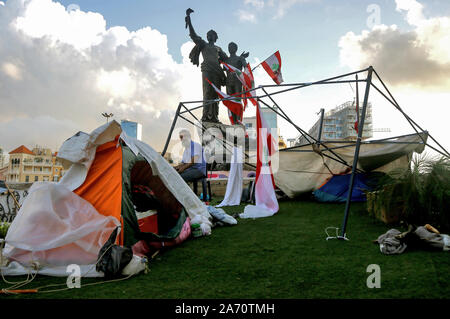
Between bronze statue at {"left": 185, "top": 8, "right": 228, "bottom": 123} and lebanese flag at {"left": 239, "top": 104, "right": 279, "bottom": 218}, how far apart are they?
5808 mm

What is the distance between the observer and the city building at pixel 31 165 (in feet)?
221

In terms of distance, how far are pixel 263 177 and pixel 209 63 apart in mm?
6793

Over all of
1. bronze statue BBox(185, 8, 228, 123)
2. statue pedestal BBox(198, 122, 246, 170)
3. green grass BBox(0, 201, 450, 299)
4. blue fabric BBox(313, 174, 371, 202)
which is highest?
bronze statue BBox(185, 8, 228, 123)

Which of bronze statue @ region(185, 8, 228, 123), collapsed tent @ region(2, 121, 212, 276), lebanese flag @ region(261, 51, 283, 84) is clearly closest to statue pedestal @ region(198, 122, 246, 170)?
bronze statue @ region(185, 8, 228, 123)

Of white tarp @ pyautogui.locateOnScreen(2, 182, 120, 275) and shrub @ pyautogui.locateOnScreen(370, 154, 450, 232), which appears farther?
shrub @ pyautogui.locateOnScreen(370, 154, 450, 232)

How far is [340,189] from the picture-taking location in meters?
7.04

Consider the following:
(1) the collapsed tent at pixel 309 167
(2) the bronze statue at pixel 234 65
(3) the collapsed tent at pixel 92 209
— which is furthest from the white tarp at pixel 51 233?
(2) the bronze statue at pixel 234 65

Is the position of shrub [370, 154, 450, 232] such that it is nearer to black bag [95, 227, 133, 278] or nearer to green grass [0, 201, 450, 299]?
green grass [0, 201, 450, 299]

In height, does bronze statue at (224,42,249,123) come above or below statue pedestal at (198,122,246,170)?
above

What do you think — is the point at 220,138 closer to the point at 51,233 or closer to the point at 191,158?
the point at 191,158

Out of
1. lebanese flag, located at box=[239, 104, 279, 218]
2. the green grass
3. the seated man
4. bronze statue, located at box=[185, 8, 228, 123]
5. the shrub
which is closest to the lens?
the green grass

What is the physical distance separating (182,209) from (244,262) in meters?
1.55

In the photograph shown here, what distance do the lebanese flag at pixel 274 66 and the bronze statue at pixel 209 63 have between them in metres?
5.37

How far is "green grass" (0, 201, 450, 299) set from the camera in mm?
2059
